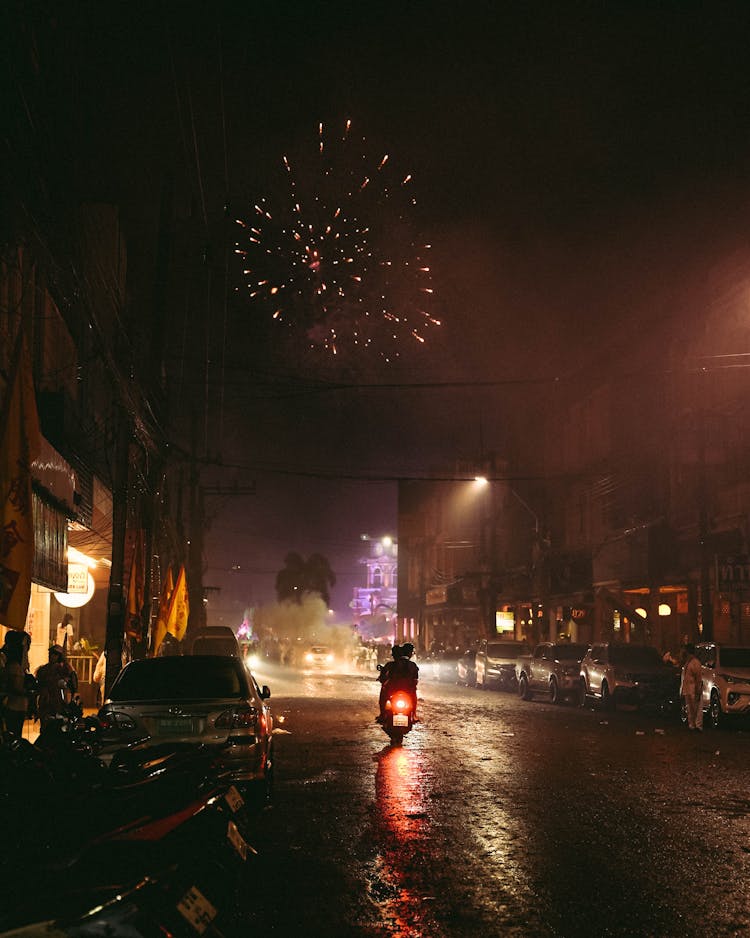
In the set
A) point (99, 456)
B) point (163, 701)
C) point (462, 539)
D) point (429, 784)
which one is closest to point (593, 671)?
point (99, 456)

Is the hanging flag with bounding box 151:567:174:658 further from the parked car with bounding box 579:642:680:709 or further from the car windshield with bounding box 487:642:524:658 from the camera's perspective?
the parked car with bounding box 579:642:680:709

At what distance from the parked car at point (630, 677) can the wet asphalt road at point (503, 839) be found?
8.04 metres

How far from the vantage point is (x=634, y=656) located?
27.4 metres

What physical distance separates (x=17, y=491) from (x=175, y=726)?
307cm

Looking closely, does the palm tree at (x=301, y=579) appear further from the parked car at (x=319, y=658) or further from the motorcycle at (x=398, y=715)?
the motorcycle at (x=398, y=715)

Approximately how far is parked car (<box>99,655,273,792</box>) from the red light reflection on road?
1466 millimetres

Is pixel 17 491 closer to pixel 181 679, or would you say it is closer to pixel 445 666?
pixel 181 679

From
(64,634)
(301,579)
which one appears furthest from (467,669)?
(301,579)

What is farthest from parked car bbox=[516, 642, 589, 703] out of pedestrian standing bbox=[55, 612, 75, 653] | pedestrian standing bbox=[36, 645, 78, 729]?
pedestrian standing bbox=[36, 645, 78, 729]

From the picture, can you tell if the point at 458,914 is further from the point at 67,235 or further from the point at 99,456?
the point at 99,456

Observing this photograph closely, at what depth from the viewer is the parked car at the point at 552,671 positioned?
2972 centimetres

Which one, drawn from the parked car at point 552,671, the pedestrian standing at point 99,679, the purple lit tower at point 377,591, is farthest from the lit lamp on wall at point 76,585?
the purple lit tower at point 377,591

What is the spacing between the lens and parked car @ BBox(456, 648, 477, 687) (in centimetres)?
4016

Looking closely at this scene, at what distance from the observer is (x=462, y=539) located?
74.8 m
